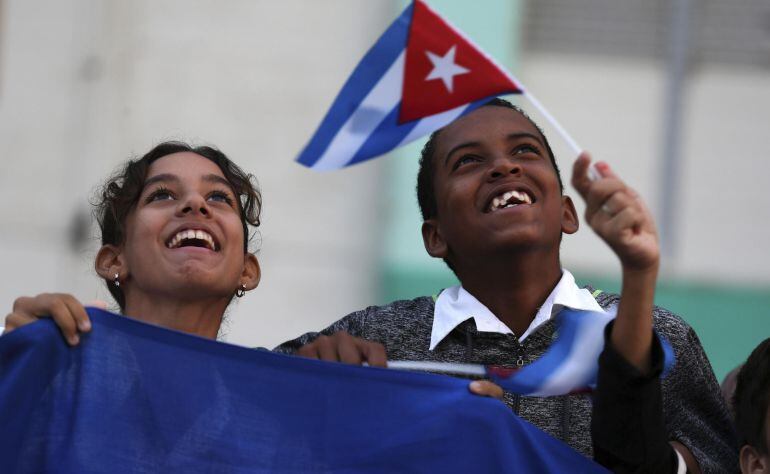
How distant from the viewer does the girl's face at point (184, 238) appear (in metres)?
3.19

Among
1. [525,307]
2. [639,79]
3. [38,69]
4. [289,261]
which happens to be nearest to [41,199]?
[38,69]

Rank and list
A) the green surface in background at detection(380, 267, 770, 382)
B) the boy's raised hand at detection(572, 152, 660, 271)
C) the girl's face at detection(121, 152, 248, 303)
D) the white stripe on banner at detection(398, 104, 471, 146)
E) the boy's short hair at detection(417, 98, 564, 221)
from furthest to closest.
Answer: the green surface in background at detection(380, 267, 770, 382), the boy's short hair at detection(417, 98, 564, 221), the girl's face at detection(121, 152, 248, 303), the white stripe on banner at detection(398, 104, 471, 146), the boy's raised hand at detection(572, 152, 660, 271)

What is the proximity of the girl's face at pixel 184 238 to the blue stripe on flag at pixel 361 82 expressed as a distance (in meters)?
0.31

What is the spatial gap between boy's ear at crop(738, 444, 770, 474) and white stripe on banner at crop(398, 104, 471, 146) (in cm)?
85

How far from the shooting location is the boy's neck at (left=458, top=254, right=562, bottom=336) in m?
3.26

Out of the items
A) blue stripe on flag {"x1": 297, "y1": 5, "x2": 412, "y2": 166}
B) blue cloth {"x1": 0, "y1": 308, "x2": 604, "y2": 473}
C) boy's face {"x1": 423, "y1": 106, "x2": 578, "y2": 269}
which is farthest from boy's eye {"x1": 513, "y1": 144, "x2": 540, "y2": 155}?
blue cloth {"x1": 0, "y1": 308, "x2": 604, "y2": 473}

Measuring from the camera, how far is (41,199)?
6465 millimetres

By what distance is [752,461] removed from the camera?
9.47ft

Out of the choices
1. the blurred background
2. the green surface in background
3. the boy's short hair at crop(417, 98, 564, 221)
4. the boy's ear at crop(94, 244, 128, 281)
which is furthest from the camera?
the blurred background

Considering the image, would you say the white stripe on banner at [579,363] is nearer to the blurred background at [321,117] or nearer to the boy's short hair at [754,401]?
the boy's short hair at [754,401]

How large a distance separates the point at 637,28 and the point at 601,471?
4.02 meters

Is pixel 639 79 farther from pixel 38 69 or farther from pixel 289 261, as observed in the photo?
pixel 38 69

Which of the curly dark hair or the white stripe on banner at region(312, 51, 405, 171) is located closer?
the white stripe on banner at region(312, 51, 405, 171)

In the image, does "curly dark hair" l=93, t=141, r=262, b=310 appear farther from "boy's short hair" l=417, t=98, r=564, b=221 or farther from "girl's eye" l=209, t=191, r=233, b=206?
"boy's short hair" l=417, t=98, r=564, b=221
